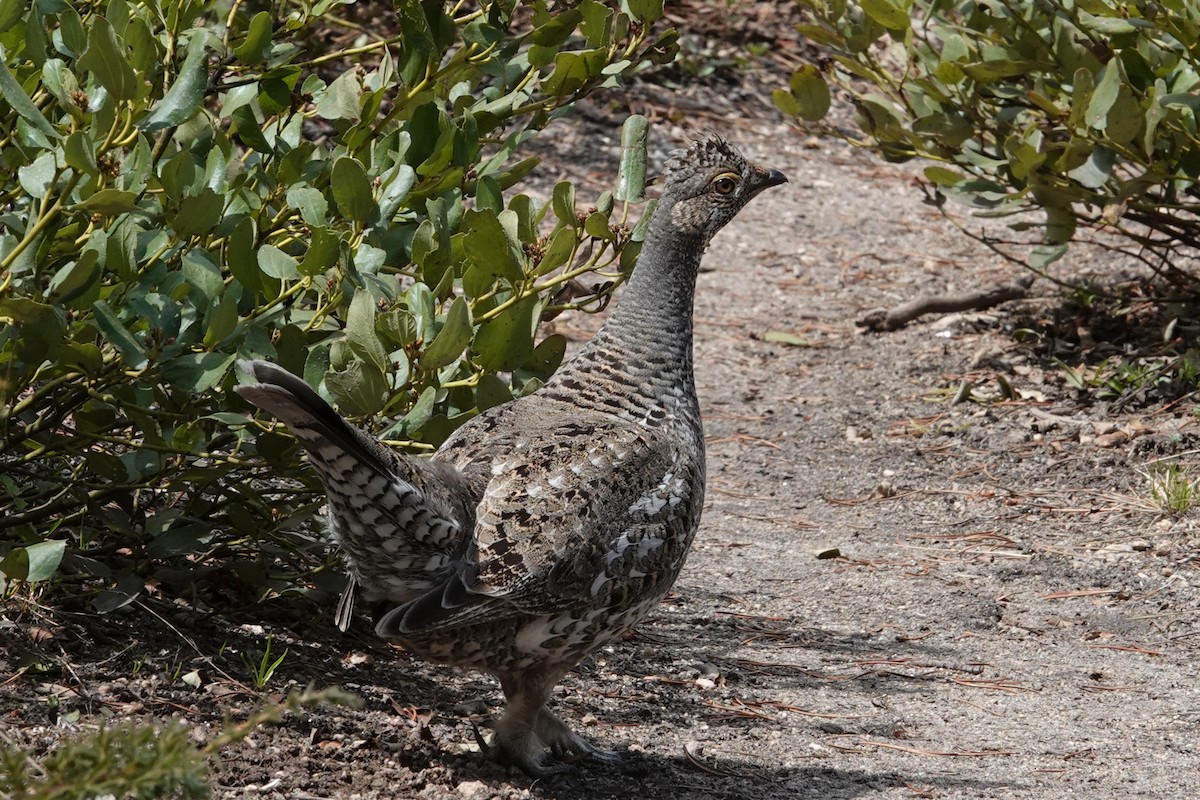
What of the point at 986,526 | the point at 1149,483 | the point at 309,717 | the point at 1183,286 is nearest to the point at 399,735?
the point at 309,717

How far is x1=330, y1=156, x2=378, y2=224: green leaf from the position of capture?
3500 mm

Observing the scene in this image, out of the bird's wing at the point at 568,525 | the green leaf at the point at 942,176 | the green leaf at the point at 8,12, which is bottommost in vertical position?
the bird's wing at the point at 568,525

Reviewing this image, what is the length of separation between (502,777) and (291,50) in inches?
86.6

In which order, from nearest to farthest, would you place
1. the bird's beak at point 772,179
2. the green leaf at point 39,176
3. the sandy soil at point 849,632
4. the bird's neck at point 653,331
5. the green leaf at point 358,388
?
the green leaf at point 39,176, the green leaf at point 358,388, the sandy soil at point 849,632, the bird's neck at point 653,331, the bird's beak at point 772,179

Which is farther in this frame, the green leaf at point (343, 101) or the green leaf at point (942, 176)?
the green leaf at point (942, 176)

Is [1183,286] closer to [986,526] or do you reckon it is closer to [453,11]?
[986,526]

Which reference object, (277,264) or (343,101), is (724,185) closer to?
(343,101)

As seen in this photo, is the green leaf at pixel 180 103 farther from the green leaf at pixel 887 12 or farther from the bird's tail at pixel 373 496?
the green leaf at pixel 887 12

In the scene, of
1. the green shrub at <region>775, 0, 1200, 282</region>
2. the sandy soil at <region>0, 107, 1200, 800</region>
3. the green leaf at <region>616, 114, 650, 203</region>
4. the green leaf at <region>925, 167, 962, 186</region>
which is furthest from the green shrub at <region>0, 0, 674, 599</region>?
the green leaf at <region>925, 167, 962, 186</region>

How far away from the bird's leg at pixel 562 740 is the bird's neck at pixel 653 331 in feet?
3.48

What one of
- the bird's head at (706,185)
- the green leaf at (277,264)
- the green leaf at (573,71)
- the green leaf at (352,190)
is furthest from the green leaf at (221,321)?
the bird's head at (706,185)

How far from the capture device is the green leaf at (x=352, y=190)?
350 cm

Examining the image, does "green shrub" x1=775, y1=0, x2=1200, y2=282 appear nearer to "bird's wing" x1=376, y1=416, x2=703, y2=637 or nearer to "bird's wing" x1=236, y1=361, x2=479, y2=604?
"bird's wing" x1=376, y1=416, x2=703, y2=637

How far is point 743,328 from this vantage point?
8.92 meters
